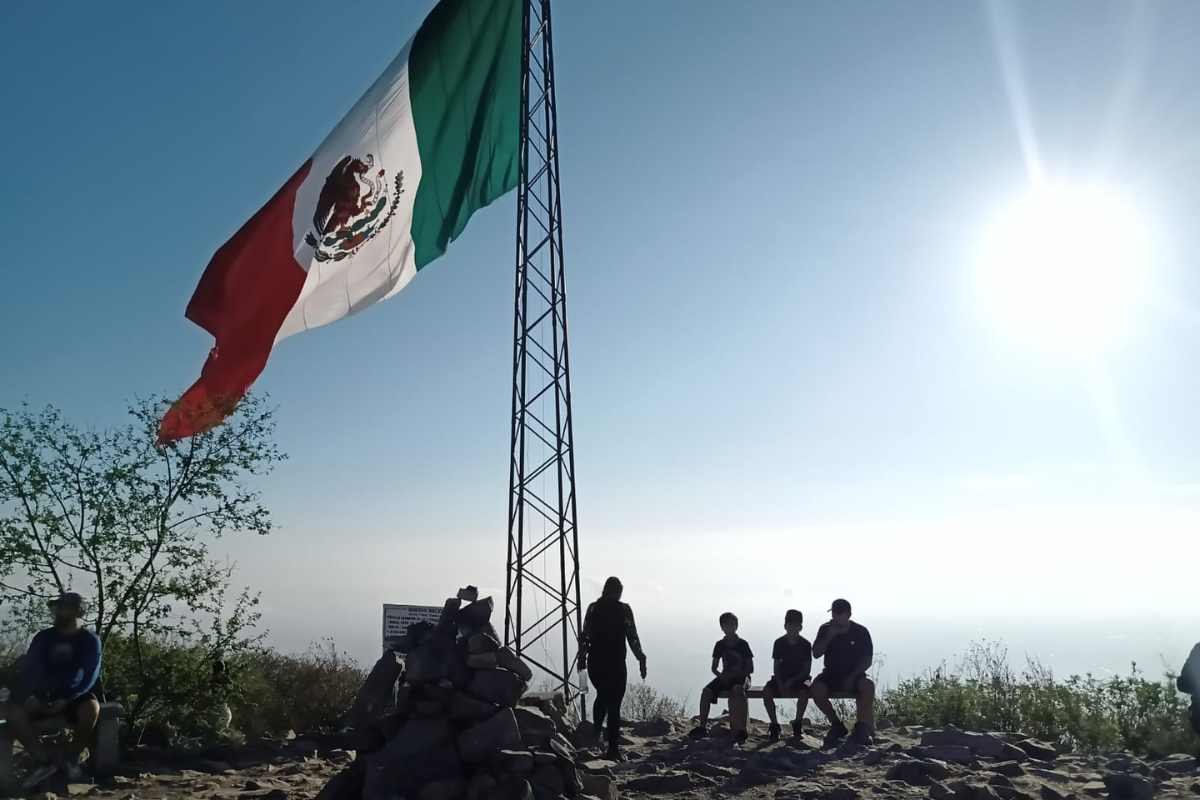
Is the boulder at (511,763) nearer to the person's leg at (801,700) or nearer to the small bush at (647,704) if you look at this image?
the person's leg at (801,700)

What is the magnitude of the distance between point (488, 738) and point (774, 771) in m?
3.51

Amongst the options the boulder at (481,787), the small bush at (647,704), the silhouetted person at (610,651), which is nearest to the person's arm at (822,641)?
the silhouetted person at (610,651)

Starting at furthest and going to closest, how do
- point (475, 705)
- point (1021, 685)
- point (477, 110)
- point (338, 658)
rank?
point (338, 658), point (1021, 685), point (477, 110), point (475, 705)

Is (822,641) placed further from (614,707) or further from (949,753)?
(614,707)

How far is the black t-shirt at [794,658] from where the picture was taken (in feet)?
35.5

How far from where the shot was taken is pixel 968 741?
993 centimetres

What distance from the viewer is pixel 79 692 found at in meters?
7.91

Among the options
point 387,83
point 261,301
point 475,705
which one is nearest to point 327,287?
point 261,301

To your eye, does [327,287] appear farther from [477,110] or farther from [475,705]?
[475,705]

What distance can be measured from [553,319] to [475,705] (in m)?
6.61

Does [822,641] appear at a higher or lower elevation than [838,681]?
higher

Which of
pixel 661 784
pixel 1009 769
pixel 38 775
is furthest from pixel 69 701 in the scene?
pixel 1009 769

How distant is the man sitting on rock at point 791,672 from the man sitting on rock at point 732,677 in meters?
0.30

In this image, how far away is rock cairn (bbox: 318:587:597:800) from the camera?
610cm
